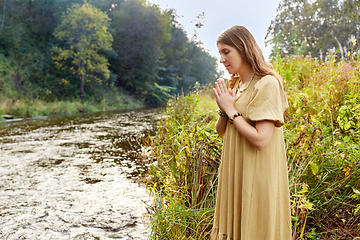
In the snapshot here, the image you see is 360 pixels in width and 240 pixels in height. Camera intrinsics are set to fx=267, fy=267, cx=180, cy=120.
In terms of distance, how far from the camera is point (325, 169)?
8.68 ft

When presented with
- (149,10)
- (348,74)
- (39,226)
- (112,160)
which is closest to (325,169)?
(348,74)

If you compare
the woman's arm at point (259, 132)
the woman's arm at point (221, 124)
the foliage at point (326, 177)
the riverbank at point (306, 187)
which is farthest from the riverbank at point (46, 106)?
the woman's arm at point (259, 132)

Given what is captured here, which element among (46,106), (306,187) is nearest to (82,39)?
(46,106)

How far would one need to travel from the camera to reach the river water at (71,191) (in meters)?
3.07

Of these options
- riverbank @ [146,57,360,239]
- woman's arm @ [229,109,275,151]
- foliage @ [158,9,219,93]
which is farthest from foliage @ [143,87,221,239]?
foliage @ [158,9,219,93]

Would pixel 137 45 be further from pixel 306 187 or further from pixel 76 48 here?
pixel 306 187

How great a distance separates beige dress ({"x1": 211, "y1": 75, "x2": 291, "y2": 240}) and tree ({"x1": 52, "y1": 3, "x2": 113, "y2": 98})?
22749 mm

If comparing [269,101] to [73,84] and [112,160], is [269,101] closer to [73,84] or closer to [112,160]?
[112,160]

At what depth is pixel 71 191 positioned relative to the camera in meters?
4.25

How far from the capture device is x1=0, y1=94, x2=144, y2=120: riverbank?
43.8 feet

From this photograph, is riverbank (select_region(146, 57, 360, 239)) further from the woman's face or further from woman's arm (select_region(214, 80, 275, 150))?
the woman's face

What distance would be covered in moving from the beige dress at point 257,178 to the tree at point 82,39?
896 inches

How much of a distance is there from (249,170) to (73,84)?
24690 millimetres

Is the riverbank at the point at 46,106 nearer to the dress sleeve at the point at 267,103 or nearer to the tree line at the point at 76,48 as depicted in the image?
the tree line at the point at 76,48
